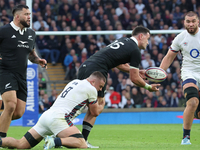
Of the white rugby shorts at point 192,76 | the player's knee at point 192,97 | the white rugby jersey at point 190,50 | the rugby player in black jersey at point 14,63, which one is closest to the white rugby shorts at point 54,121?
the rugby player in black jersey at point 14,63

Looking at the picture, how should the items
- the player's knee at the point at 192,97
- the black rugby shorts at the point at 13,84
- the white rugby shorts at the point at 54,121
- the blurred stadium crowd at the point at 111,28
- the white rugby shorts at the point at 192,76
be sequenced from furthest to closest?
the blurred stadium crowd at the point at 111,28 → the white rugby shorts at the point at 192,76 → the player's knee at the point at 192,97 → the black rugby shorts at the point at 13,84 → the white rugby shorts at the point at 54,121

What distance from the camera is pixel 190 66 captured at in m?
6.14

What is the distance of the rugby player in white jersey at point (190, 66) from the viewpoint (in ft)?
19.1

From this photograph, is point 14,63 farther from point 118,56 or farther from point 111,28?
point 111,28

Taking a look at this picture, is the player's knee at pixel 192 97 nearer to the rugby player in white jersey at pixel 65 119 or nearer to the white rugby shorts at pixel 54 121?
the rugby player in white jersey at pixel 65 119

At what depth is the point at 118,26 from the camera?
620 inches

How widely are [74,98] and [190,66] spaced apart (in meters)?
2.54

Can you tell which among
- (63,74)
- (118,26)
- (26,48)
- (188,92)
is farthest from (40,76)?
(188,92)

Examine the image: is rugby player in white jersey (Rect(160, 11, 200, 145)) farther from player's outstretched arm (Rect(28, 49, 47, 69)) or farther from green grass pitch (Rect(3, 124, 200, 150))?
player's outstretched arm (Rect(28, 49, 47, 69))

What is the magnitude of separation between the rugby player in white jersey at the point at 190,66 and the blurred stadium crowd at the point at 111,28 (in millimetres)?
7439

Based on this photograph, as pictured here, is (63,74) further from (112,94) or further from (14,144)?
(14,144)

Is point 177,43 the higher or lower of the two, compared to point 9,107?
higher

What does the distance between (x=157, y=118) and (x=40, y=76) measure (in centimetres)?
526

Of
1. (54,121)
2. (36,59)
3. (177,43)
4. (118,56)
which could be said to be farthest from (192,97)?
(36,59)
